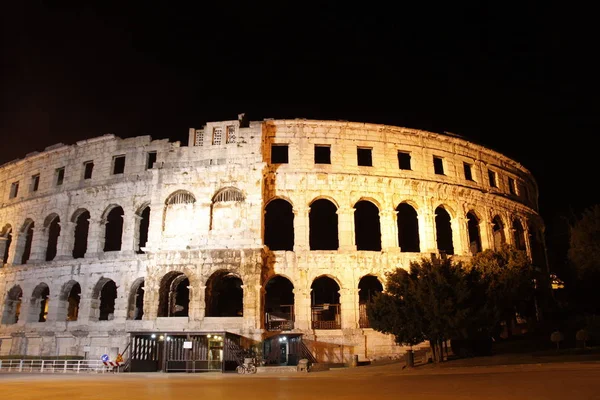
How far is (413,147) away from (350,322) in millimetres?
12418

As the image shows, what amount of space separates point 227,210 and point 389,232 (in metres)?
10.1

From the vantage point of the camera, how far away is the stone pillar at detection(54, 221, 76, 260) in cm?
3163

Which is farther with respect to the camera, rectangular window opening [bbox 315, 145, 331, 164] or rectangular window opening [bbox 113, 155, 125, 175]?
rectangular window opening [bbox 113, 155, 125, 175]

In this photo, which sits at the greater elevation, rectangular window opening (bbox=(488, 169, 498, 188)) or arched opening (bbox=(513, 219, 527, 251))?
rectangular window opening (bbox=(488, 169, 498, 188))

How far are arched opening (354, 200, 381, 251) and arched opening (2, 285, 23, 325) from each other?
26094 millimetres

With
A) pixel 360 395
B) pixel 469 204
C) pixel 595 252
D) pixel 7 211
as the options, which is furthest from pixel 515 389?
pixel 7 211

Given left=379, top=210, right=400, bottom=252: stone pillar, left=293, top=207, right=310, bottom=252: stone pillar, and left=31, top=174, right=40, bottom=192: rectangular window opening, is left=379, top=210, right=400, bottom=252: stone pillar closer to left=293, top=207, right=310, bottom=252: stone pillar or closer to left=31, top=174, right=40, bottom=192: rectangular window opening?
left=293, top=207, right=310, bottom=252: stone pillar

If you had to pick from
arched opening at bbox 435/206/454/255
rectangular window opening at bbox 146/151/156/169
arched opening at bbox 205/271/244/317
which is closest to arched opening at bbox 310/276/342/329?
arched opening at bbox 205/271/244/317

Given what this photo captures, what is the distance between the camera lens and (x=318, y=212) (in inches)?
1564

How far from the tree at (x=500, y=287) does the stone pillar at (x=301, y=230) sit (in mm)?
9473

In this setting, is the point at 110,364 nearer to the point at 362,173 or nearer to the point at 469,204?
the point at 362,173

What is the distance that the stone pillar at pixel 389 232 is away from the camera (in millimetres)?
28677

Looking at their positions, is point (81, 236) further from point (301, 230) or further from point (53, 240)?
point (301, 230)

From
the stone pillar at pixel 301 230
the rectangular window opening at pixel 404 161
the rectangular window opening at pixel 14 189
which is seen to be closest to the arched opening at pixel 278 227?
the stone pillar at pixel 301 230
